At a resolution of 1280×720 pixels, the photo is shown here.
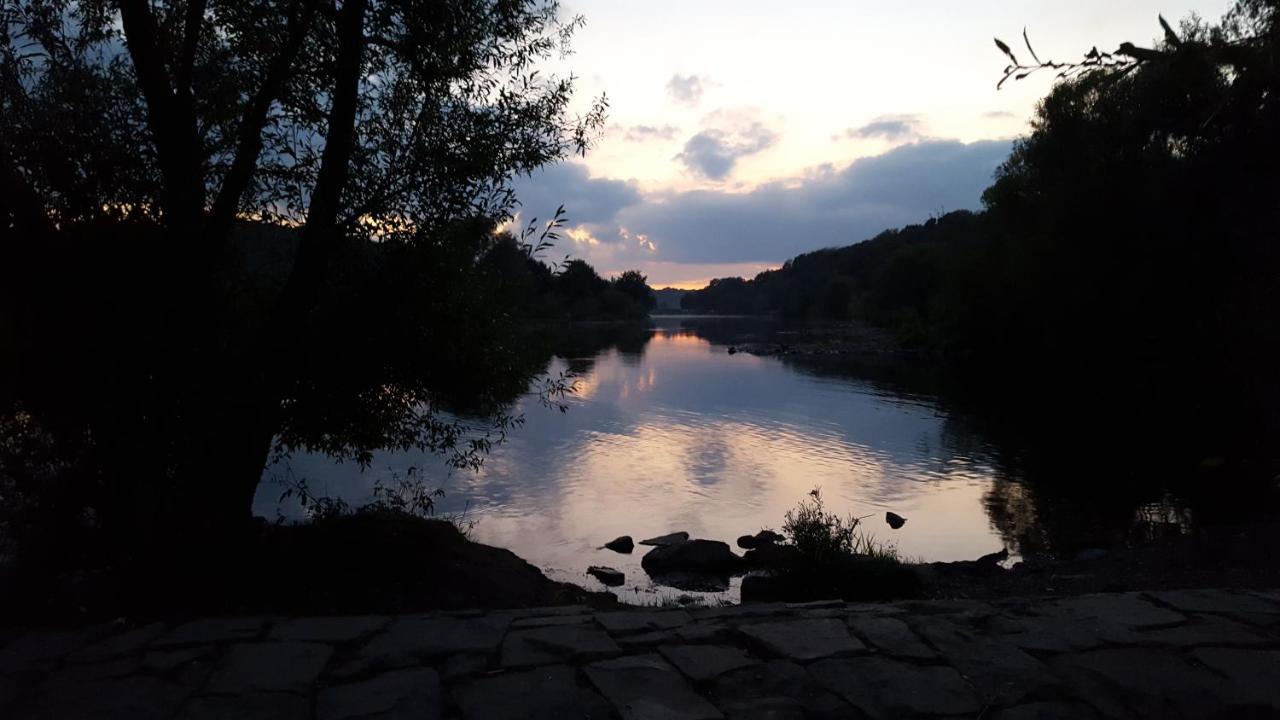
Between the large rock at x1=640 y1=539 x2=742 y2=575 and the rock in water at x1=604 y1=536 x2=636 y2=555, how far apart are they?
84 centimetres

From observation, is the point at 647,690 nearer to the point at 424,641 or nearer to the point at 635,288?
the point at 424,641

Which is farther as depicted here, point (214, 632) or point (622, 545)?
point (622, 545)

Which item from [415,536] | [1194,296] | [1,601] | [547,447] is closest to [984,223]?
[1194,296]

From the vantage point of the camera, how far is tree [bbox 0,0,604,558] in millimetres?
4820

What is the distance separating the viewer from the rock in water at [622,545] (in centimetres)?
1096

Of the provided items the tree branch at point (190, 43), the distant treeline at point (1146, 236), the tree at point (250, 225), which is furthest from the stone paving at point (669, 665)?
the distant treeline at point (1146, 236)

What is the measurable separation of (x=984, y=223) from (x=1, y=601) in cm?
3954

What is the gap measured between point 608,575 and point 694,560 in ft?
3.44

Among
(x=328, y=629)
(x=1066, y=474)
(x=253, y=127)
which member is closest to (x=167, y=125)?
(x=253, y=127)

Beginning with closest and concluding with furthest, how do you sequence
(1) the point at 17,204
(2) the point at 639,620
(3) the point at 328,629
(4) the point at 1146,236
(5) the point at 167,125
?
1. (3) the point at 328,629
2. (2) the point at 639,620
3. (1) the point at 17,204
4. (5) the point at 167,125
5. (4) the point at 1146,236

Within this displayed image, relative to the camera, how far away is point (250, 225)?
6.39 meters

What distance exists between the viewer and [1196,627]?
3885 millimetres

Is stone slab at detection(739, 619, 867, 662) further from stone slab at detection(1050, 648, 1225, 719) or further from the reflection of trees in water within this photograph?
the reflection of trees in water

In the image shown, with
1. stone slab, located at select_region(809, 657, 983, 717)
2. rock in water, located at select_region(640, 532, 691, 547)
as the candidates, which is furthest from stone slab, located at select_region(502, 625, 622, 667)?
rock in water, located at select_region(640, 532, 691, 547)
